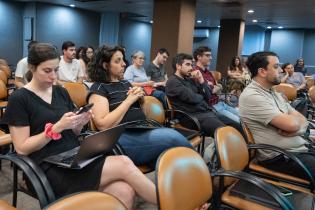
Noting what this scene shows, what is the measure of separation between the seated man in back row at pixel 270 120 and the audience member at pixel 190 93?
0.82 meters

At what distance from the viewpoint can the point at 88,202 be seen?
0.99m

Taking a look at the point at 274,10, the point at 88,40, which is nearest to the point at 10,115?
the point at 274,10

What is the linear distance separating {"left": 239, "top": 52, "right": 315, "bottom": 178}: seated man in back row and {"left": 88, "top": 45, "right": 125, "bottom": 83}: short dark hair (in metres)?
1.07

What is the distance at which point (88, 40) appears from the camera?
444 inches

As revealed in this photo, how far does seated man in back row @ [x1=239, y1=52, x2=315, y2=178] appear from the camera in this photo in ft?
7.11

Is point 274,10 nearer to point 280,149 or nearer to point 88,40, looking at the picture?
point 88,40

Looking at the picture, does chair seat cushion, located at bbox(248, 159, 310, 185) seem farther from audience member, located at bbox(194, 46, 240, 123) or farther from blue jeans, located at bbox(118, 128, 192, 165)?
audience member, located at bbox(194, 46, 240, 123)

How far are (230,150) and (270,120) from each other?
563mm

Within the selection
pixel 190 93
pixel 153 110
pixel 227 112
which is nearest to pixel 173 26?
pixel 227 112

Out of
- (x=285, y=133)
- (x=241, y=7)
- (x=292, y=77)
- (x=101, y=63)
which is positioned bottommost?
(x=285, y=133)

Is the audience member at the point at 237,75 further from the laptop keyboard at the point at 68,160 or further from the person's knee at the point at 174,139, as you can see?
the laptop keyboard at the point at 68,160

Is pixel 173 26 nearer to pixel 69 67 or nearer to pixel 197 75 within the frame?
pixel 69 67

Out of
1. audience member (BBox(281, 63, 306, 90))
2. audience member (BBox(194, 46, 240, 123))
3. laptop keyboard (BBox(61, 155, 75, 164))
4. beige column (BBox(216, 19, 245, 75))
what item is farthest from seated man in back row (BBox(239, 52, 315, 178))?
beige column (BBox(216, 19, 245, 75))

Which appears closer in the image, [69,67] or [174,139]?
[174,139]
